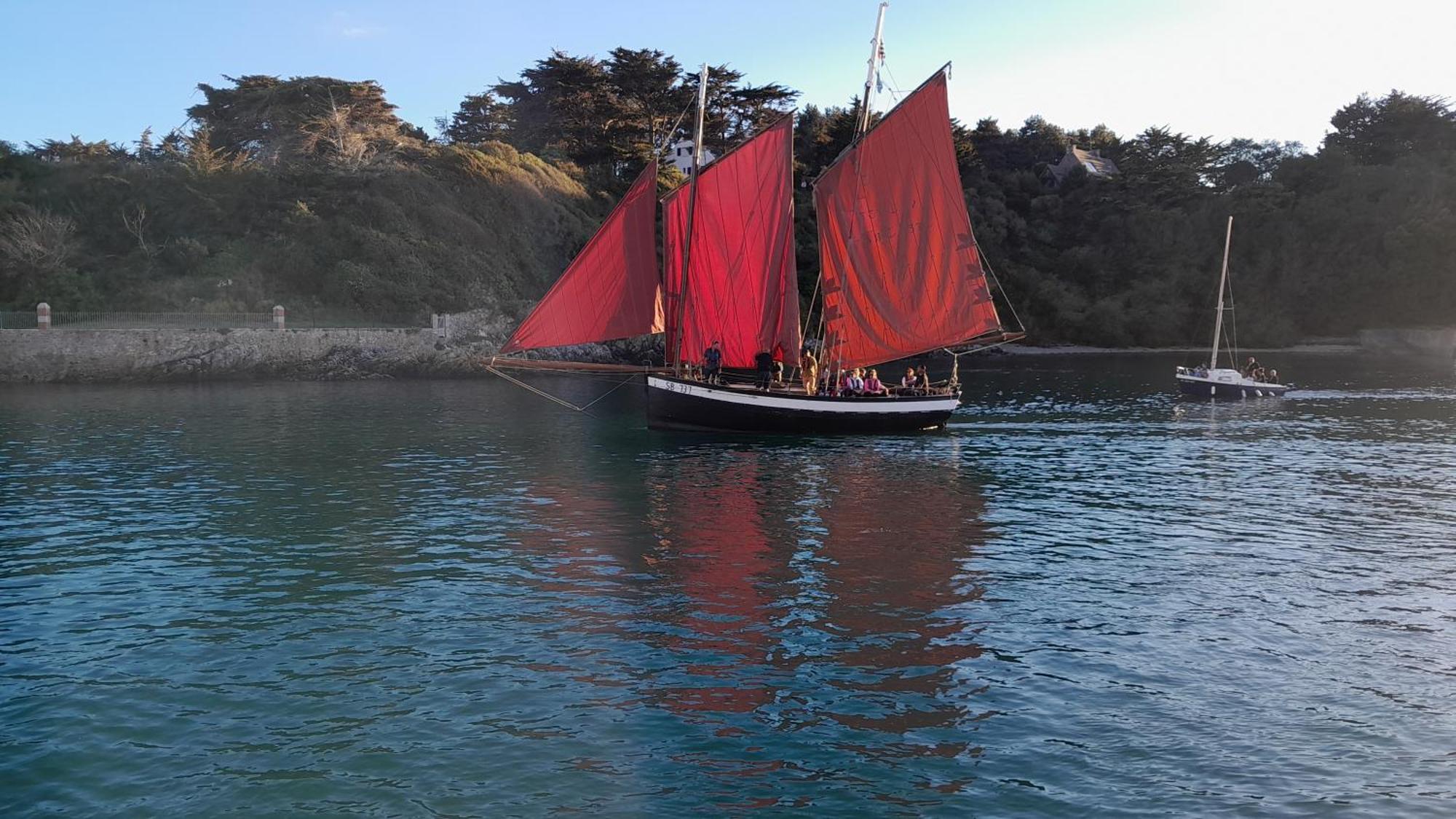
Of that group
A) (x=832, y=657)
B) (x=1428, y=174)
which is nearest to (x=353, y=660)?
(x=832, y=657)

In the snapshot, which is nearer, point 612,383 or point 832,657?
point 832,657

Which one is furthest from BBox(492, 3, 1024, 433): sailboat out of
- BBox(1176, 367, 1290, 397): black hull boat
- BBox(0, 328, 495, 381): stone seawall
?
BBox(0, 328, 495, 381): stone seawall

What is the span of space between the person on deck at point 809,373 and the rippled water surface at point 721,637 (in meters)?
7.81

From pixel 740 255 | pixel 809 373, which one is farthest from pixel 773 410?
pixel 740 255

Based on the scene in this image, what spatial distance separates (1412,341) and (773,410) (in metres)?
92.0

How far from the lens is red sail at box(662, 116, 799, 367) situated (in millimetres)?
37406

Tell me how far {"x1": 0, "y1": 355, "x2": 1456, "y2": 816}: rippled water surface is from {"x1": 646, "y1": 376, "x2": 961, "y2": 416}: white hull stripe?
22.3 feet

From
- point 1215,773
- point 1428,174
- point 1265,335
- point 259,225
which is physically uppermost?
point 1428,174

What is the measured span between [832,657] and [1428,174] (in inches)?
A: 4890

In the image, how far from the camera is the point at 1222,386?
55.2 metres

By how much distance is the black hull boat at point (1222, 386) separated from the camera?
5512 centimetres

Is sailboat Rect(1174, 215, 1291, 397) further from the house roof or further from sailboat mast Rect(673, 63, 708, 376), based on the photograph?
the house roof

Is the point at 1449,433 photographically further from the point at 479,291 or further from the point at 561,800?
the point at 479,291

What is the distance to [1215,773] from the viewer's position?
9.93 meters
